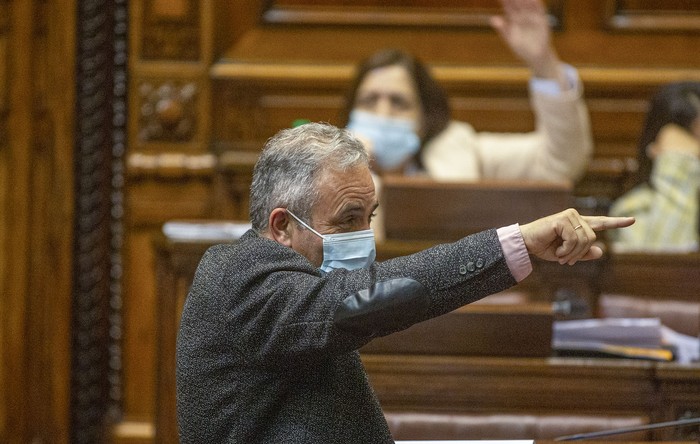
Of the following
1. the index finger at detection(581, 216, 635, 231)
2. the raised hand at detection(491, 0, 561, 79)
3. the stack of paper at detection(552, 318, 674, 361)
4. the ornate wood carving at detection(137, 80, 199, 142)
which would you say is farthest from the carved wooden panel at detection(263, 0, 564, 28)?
the index finger at detection(581, 216, 635, 231)

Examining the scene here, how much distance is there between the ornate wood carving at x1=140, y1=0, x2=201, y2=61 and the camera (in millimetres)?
4602

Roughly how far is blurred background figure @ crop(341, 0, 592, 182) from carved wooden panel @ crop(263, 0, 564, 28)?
26.1 inches

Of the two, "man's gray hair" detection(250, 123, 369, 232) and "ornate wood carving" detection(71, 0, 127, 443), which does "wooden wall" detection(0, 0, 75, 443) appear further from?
"man's gray hair" detection(250, 123, 369, 232)

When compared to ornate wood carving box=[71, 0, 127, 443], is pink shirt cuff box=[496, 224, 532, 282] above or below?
above

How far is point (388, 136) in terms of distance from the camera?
3.97 meters

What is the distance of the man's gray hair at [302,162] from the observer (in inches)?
71.8

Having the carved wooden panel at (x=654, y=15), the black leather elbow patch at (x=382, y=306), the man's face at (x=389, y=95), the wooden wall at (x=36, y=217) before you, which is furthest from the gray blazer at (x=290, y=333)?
the carved wooden panel at (x=654, y=15)

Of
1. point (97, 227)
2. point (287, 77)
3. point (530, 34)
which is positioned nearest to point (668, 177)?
point (530, 34)

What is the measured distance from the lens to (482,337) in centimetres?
277

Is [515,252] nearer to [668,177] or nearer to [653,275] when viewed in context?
[653,275]

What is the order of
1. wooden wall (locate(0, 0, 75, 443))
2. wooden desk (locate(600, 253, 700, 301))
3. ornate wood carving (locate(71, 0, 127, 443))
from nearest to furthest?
wooden desk (locate(600, 253, 700, 301)) → wooden wall (locate(0, 0, 75, 443)) → ornate wood carving (locate(71, 0, 127, 443))

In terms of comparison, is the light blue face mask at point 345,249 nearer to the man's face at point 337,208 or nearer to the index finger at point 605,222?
the man's face at point 337,208

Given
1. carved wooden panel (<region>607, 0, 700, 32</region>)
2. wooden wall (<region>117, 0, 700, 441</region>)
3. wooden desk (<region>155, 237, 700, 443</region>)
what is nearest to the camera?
wooden desk (<region>155, 237, 700, 443</region>)

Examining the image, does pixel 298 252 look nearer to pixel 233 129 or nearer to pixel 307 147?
pixel 307 147
